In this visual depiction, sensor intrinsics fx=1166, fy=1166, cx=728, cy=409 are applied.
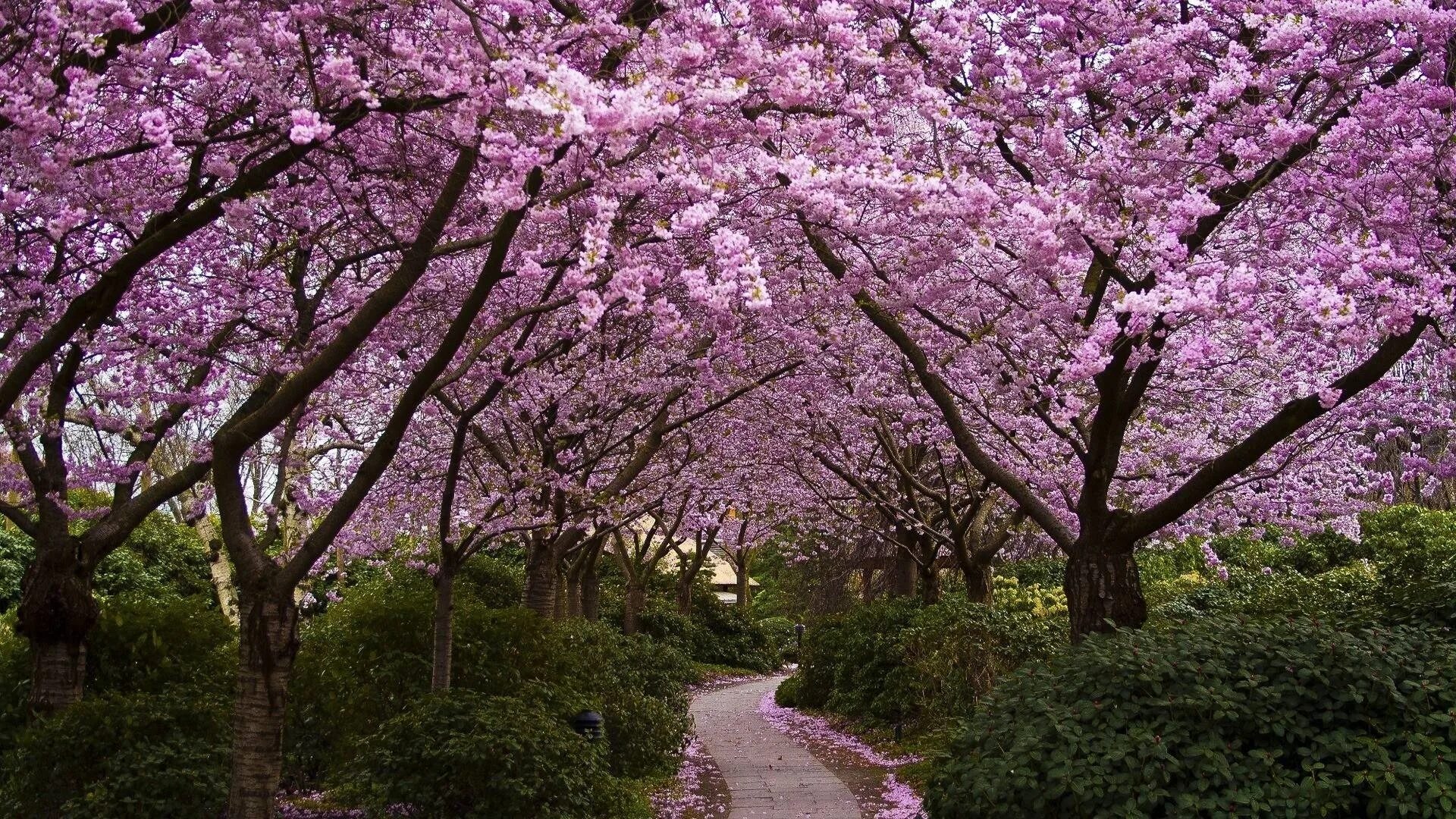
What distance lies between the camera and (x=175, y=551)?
18.2m

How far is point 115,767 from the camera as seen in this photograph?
6281 millimetres

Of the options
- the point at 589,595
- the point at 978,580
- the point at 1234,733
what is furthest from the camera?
the point at 589,595

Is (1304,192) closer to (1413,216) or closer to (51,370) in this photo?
(1413,216)

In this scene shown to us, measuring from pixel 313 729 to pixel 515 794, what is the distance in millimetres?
3658

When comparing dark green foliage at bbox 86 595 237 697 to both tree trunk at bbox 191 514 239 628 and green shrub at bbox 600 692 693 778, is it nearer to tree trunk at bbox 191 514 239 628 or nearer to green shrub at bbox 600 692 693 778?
green shrub at bbox 600 692 693 778

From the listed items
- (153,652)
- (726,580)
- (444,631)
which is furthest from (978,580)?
(726,580)

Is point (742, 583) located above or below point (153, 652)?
above

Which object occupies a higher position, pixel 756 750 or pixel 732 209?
pixel 732 209

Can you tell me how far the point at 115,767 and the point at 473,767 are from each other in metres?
1.89

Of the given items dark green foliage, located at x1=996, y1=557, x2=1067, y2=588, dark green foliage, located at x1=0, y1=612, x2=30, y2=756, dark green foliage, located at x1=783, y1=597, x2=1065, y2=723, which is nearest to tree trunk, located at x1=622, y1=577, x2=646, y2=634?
dark green foliage, located at x1=783, y1=597, x2=1065, y2=723

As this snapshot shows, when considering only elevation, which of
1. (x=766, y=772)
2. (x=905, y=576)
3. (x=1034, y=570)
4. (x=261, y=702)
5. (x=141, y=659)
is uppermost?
(x=1034, y=570)

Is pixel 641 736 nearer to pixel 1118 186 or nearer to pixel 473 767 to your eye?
pixel 473 767

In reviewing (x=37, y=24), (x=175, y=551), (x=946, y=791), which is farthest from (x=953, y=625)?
(x=175, y=551)

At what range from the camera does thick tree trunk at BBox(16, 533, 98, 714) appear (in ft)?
25.0
